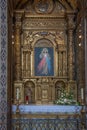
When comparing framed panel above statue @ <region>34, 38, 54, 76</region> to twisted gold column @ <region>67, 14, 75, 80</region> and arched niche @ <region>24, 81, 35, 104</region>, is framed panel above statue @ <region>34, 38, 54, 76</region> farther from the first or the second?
twisted gold column @ <region>67, 14, 75, 80</region>

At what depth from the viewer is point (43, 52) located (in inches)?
637

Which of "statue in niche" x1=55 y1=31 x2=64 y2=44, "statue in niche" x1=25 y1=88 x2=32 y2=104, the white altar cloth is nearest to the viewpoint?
the white altar cloth

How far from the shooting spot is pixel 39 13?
16.4m

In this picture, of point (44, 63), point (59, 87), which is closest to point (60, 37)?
point (44, 63)

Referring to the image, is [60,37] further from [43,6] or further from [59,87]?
[59,87]

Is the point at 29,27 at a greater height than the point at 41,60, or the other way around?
the point at 29,27

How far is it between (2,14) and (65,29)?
24.3ft

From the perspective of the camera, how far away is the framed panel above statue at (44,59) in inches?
632

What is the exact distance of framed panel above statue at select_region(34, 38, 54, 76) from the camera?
16062 millimetres

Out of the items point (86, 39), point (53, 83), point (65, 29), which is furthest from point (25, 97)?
point (86, 39)

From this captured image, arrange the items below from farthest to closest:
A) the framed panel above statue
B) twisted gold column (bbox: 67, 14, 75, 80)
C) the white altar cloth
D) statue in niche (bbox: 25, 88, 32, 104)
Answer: the framed panel above statue, twisted gold column (bbox: 67, 14, 75, 80), statue in niche (bbox: 25, 88, 32, 104), the white altar cloth

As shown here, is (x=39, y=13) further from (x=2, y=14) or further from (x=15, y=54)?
(x=2, y=14)

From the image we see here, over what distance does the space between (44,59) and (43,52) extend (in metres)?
0.35

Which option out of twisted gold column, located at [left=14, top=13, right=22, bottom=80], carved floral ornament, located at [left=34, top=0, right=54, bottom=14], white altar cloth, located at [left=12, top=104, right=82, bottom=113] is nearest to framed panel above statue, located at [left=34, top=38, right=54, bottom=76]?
twisted gold column, located at [left=14, top=13, right=22, bottom=80]
